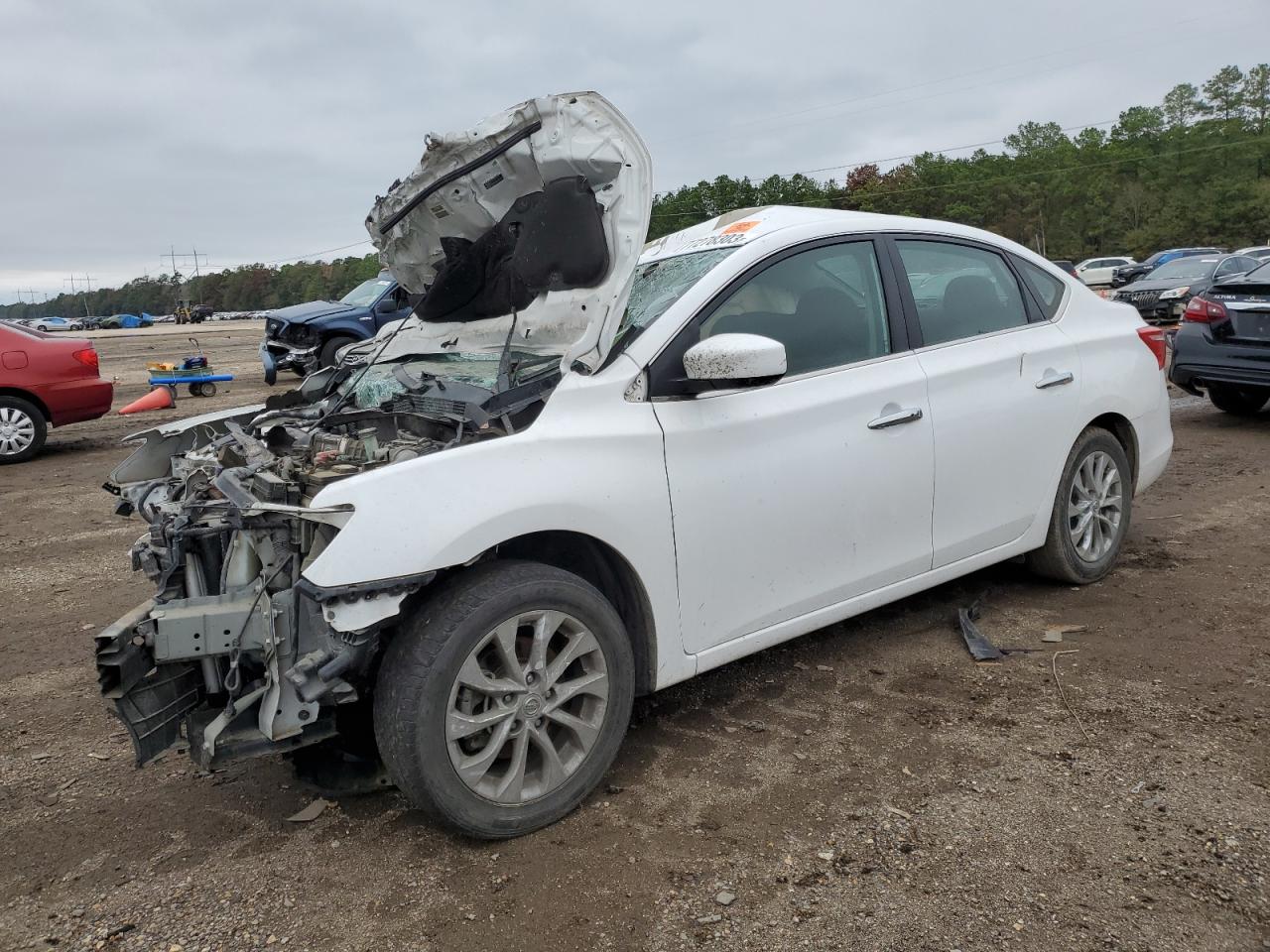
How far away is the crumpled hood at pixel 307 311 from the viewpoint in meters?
15.9

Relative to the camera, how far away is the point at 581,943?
7.97ft

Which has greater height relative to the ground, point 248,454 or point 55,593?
point 248,454

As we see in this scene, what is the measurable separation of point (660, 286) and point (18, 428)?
28.7 feet

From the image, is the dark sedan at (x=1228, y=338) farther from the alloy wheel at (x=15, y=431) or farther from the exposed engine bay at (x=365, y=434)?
the alloy wheel at (x=15, y=431)

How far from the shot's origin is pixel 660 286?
366 cm

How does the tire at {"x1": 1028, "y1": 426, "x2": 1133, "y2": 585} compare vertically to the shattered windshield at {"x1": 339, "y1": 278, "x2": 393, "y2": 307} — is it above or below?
below

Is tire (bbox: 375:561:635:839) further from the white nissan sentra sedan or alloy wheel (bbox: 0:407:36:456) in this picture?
alloy wheel (bbox: 0:407:36:456)

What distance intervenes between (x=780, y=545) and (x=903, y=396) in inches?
32.2

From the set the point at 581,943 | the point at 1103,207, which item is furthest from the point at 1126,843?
the point at 1103,207

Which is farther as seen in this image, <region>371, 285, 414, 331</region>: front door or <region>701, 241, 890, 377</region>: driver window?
<region>371, 285, 414, 331</region>: front door

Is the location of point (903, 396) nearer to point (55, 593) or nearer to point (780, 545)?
point (780, 545)

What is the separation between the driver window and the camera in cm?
347

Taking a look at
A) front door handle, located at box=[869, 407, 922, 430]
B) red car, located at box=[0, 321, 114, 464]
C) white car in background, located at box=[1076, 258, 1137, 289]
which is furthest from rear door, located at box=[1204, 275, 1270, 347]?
white car in background, located at box=[1076, 258, 1137, 289]

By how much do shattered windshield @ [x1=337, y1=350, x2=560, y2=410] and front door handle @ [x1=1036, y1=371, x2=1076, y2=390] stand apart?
2210 mm
